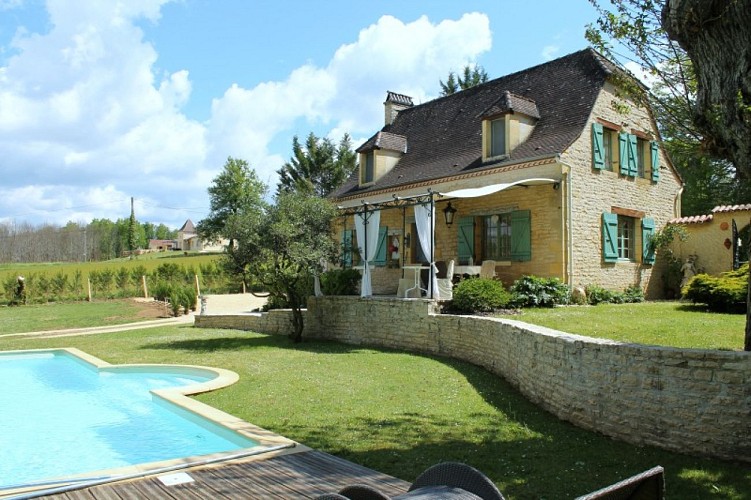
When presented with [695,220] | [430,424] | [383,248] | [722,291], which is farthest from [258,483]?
[695,220]

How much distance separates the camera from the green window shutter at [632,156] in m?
18.1

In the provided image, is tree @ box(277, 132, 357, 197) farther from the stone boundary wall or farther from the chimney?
the stone boundary wall

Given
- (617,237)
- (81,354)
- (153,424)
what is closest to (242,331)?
(81,354)

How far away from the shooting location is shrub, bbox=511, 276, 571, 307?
14.3m

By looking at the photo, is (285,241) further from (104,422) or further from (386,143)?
(386,143)

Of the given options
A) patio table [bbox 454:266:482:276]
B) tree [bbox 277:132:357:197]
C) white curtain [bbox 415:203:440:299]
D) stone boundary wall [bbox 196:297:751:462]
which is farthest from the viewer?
tree [bbox 277:132:357:197]

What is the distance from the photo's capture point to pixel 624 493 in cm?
230

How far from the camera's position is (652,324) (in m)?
10.6

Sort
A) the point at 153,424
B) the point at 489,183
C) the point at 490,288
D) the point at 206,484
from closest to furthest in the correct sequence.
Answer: the point at 206,484 → the point at 153,424 → the point at 490,288 → the point at 489,183

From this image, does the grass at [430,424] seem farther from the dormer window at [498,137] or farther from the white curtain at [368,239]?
the dormer window at [498,137]

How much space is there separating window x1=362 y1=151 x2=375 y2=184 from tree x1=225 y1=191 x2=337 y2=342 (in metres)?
7.42

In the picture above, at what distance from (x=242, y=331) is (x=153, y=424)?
1058 centimetres

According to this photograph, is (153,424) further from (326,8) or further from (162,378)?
(326,8)

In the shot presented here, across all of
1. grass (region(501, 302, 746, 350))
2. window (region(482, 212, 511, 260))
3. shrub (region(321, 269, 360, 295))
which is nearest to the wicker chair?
grass (region(501, 302, 746, 350))
